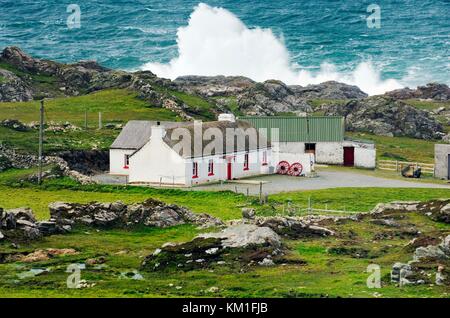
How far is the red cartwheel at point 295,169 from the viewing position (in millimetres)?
89312

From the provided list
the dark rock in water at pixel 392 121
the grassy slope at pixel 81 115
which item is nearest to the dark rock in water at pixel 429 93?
the dark rock in water at pixel 392 121

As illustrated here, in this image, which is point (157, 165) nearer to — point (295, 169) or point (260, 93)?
point (295, 169)

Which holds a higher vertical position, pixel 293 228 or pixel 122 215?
pixel 122 215

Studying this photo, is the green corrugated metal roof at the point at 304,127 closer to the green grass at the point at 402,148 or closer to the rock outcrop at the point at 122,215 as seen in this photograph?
the green grass at the point at 402,148

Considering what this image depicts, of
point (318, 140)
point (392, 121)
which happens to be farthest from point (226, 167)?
point (392, 121)

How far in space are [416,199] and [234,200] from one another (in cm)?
1182

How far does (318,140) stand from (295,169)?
11.4 meters

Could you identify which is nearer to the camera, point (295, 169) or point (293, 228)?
point (293, 228)

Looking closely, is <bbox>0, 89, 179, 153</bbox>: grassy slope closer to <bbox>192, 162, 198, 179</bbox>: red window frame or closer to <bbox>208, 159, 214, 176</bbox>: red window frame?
<bbox>208, 159, 214, 176</bbox>: red window frame

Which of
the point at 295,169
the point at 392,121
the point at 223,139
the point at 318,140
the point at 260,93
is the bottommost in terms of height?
the point at 295,169

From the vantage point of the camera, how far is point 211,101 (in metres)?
125

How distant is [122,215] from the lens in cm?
6116

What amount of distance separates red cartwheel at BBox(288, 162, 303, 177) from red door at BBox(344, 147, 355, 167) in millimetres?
10536
